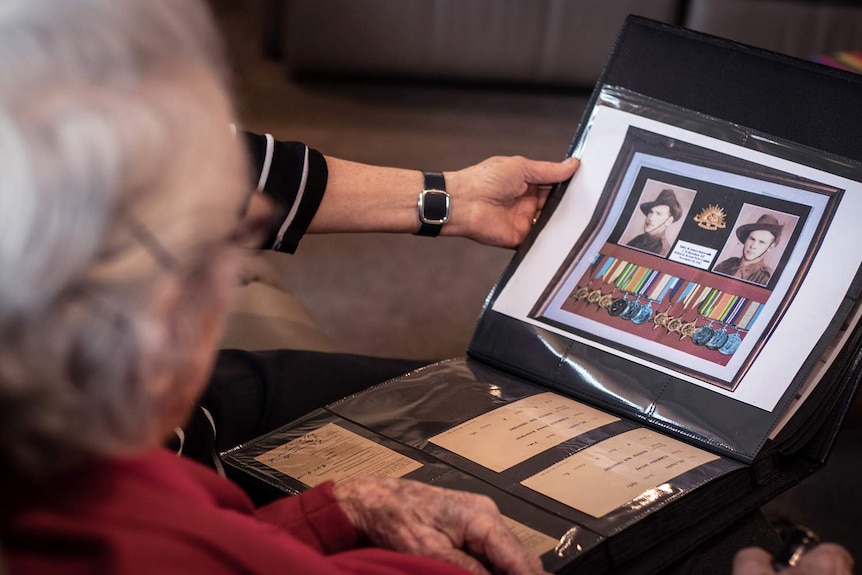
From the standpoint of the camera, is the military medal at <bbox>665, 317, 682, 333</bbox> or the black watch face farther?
the black watch face

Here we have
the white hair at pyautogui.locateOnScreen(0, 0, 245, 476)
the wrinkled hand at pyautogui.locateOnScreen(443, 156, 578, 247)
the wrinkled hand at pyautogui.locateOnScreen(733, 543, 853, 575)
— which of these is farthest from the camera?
the wrinkled hand at pyautogui.locateOnScreen(443, 156, 578, 247)

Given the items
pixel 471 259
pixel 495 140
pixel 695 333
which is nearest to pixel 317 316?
pixel 471 259

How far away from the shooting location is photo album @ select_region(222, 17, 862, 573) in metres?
0.81

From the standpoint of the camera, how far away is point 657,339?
936 mm

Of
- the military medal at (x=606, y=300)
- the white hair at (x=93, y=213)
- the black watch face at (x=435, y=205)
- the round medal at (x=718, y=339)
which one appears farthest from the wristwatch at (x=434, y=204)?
the white hair at (x=93, y=213)

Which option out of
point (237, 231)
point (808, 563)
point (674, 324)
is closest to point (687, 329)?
point (674, 324)

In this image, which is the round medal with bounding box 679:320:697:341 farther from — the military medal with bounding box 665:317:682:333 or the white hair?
the white hair

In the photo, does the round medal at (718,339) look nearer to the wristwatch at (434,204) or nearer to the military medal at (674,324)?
the military medal at (674,324)

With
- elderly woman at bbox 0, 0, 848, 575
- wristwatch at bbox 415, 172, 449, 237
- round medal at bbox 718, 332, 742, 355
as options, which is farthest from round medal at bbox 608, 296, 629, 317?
elderly woman at bbox 0, 0, 848, 575

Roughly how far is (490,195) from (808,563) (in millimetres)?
562

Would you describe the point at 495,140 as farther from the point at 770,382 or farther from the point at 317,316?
the point at 770,382

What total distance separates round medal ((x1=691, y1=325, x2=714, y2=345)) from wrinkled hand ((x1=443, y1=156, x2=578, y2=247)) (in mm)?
270

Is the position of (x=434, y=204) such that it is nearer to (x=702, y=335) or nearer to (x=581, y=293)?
(x=581, y=293)

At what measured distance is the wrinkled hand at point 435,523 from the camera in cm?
69
